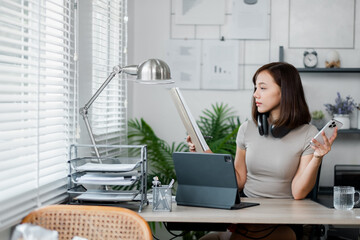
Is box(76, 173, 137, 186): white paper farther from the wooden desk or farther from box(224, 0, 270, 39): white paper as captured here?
box(224, 0, 270, 39): white paper

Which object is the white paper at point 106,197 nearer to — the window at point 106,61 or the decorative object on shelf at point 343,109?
the window at point 106,61

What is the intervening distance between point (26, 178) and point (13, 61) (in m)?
0.46

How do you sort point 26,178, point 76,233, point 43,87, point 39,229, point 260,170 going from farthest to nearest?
point 260,170
point 43,87
point 26,178
point 76,233
point 39,229

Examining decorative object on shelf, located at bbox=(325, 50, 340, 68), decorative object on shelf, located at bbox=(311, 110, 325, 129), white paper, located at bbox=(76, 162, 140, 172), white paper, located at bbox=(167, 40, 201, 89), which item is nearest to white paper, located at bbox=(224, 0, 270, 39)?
white paper, located at bbox=(167, 40, 201, 89)

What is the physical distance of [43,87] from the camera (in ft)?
7.56

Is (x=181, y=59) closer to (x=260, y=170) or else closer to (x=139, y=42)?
(x=139, y=42)

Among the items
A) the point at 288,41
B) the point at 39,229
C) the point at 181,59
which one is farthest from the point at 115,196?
the point at 288,41

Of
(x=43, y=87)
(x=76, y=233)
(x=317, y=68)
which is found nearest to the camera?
(x=76, y=233)

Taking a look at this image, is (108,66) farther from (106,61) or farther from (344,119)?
(344,119)

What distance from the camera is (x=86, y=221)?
6.46 feet

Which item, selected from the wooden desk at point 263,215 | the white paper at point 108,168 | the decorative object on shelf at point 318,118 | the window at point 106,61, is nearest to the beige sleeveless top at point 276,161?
the wooden desk at point 263,215

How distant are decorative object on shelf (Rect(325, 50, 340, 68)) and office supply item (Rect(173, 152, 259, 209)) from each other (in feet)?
6.93

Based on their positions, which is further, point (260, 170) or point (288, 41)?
point (288, 41)

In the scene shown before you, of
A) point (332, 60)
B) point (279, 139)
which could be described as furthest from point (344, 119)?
point (279, 139)
